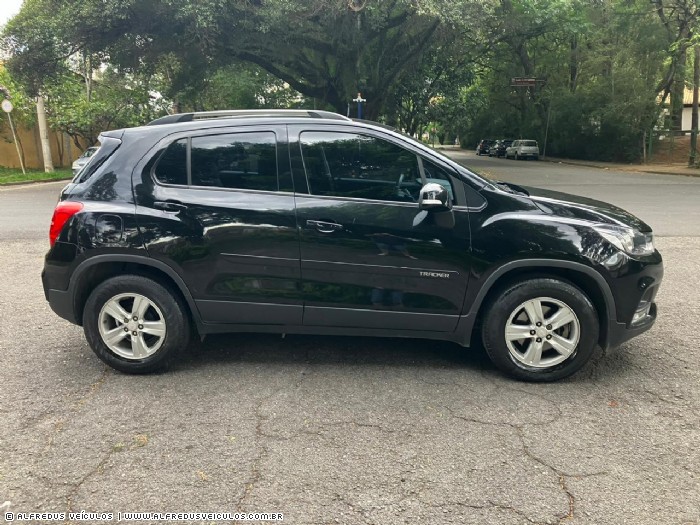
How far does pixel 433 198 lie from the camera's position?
3.69 metres

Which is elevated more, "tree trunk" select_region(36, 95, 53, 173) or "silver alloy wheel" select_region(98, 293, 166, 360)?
"tree trunk" select_region(36, 95, 53, 173)

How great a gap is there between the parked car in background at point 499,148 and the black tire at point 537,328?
48553 millimetres

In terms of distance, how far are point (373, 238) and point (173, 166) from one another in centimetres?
154

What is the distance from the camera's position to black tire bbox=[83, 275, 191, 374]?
395 cm

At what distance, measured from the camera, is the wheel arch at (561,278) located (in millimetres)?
3783

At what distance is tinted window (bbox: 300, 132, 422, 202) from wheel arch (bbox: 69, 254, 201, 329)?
1185 mm

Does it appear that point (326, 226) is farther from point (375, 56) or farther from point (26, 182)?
point (26, 182)

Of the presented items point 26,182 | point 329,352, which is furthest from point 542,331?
point 26,182

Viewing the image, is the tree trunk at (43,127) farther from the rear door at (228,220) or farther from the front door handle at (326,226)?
the front door handle at (326,226)

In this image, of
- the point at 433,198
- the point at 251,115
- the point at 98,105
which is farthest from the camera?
the point at 98,105

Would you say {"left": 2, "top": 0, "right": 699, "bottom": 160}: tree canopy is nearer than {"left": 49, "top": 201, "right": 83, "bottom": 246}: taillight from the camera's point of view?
No

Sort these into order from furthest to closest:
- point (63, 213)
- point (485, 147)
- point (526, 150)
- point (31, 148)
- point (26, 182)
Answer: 1. point (485, 147)
2. point (526, 150)
3. point (31, 148)
4. point (26, 182)
5. point (63, 213)

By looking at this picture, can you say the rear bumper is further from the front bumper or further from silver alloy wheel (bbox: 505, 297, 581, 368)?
the front bumper

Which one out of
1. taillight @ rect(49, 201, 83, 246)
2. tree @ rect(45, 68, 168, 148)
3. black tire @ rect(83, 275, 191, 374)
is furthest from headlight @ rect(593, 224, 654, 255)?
tree @ rect(45, 68, 168, 148)
